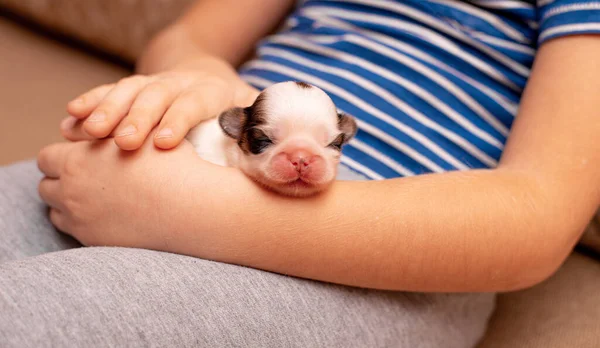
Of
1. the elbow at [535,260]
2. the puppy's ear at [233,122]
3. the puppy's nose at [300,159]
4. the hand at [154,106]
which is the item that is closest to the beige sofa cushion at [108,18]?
the hand at [154,106]

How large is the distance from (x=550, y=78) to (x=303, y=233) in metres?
0.43

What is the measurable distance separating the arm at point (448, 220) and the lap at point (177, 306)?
1.4 inches

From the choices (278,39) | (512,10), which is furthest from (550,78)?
(278,39)

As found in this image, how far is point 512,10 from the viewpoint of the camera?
923 mm

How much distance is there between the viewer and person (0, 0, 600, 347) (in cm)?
63

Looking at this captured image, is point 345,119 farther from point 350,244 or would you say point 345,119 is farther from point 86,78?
point 86,78

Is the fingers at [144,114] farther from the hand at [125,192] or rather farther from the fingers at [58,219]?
the fingers at [58,219]

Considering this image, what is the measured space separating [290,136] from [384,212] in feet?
0.53

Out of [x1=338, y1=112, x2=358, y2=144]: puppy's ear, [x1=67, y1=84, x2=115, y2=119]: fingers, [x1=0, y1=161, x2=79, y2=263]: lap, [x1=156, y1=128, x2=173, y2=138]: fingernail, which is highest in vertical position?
[x1=338, y1=112, x2=358, y2=144]: puppy's ear

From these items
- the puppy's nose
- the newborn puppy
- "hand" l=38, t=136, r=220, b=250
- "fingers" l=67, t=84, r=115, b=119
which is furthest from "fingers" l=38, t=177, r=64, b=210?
Answer: the puppy's nose

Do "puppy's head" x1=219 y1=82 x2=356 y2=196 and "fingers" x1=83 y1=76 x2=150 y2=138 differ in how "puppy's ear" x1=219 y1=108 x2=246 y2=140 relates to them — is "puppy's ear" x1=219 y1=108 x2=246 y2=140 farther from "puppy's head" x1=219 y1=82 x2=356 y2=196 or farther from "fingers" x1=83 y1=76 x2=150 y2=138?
"fingers" x1=83 y1=76 x2=150 y2=138

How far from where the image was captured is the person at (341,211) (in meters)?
0.63

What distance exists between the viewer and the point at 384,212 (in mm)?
730

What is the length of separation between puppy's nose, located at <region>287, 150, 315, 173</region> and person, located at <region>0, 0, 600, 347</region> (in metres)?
0.05
